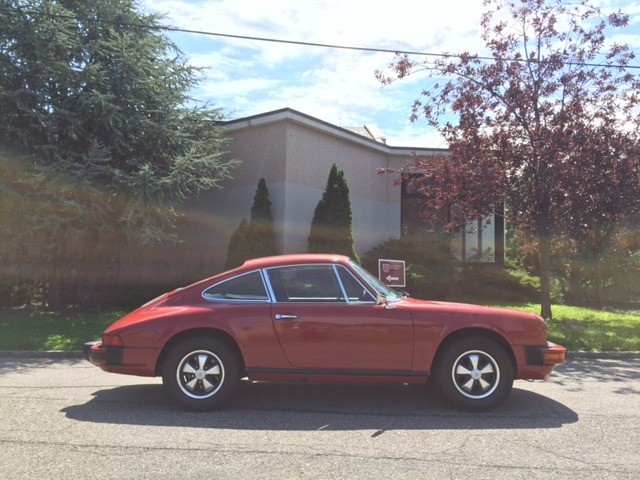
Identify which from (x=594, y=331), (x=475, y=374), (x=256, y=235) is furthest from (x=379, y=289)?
(x=256, y=235)

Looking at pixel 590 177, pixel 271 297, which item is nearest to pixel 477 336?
pixel 271 297

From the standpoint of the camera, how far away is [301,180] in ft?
49.4

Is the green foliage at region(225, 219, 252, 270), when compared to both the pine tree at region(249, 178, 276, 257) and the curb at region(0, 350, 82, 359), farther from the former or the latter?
the curb at region(0, 350, 82, 359)

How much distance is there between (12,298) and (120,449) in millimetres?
11723

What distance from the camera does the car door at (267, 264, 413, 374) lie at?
527 cm

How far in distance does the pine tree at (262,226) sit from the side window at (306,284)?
831cm

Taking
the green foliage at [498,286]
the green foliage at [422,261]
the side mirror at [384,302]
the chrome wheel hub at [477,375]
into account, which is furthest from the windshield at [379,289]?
the green foliage at [498,286]

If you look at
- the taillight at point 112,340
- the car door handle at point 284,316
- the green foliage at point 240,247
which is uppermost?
the green foliage at point 240,247

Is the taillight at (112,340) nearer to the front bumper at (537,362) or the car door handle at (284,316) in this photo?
the car door handle at (284,316)

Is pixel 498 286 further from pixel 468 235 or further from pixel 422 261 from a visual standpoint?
pixel 468 235

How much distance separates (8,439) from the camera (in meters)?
4.59

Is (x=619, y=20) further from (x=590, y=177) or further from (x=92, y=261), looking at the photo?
(x=92, y=261)

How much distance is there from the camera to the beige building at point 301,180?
1468 cm

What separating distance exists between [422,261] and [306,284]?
10.8 meters
